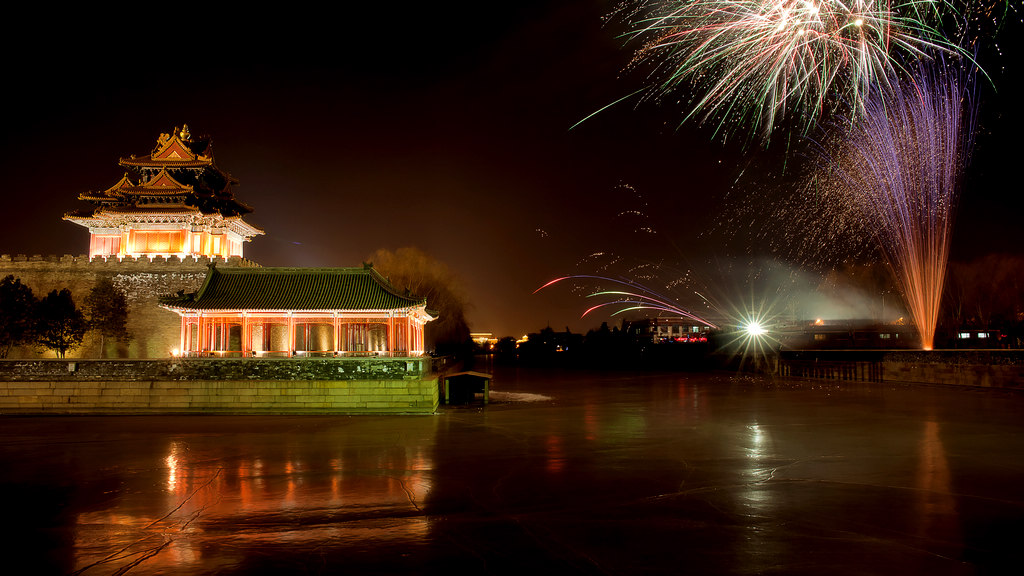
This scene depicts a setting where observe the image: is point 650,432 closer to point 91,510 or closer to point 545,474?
point 545,474

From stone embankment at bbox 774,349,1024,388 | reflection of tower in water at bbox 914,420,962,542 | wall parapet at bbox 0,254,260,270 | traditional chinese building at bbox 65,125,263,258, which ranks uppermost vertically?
traditional chinese building at bbox 65,125,263,258

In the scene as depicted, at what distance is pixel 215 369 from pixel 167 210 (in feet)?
57.5

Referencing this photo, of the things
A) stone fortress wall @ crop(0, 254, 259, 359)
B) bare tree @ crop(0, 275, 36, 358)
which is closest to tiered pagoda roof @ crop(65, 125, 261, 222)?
stone fortress wall @ crop(0, 254, 259, 359)

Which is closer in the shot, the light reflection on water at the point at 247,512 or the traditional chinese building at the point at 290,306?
the light reflection on water at the point at 247,512

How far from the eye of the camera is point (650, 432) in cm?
1759

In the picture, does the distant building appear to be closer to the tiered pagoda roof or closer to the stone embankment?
the stone embankment

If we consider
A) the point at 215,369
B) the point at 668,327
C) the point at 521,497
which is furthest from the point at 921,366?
the point at 668,327

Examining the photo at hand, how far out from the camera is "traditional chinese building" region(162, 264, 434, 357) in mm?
25578

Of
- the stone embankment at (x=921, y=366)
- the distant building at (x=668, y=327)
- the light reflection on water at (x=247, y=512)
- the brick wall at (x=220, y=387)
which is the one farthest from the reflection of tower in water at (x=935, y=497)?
the distant building at (x=668, y=327)

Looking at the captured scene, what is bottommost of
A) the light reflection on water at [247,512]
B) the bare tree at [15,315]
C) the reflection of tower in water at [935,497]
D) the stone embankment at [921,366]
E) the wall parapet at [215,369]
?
the reflection of tower in water at [935,497]

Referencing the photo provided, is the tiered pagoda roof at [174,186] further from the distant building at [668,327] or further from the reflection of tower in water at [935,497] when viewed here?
the distant building at [668,327]

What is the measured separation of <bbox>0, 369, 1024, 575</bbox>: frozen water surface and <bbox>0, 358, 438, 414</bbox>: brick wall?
2620 mm

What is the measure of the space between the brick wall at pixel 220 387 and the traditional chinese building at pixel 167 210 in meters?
13.7

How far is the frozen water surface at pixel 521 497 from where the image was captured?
7.30m
